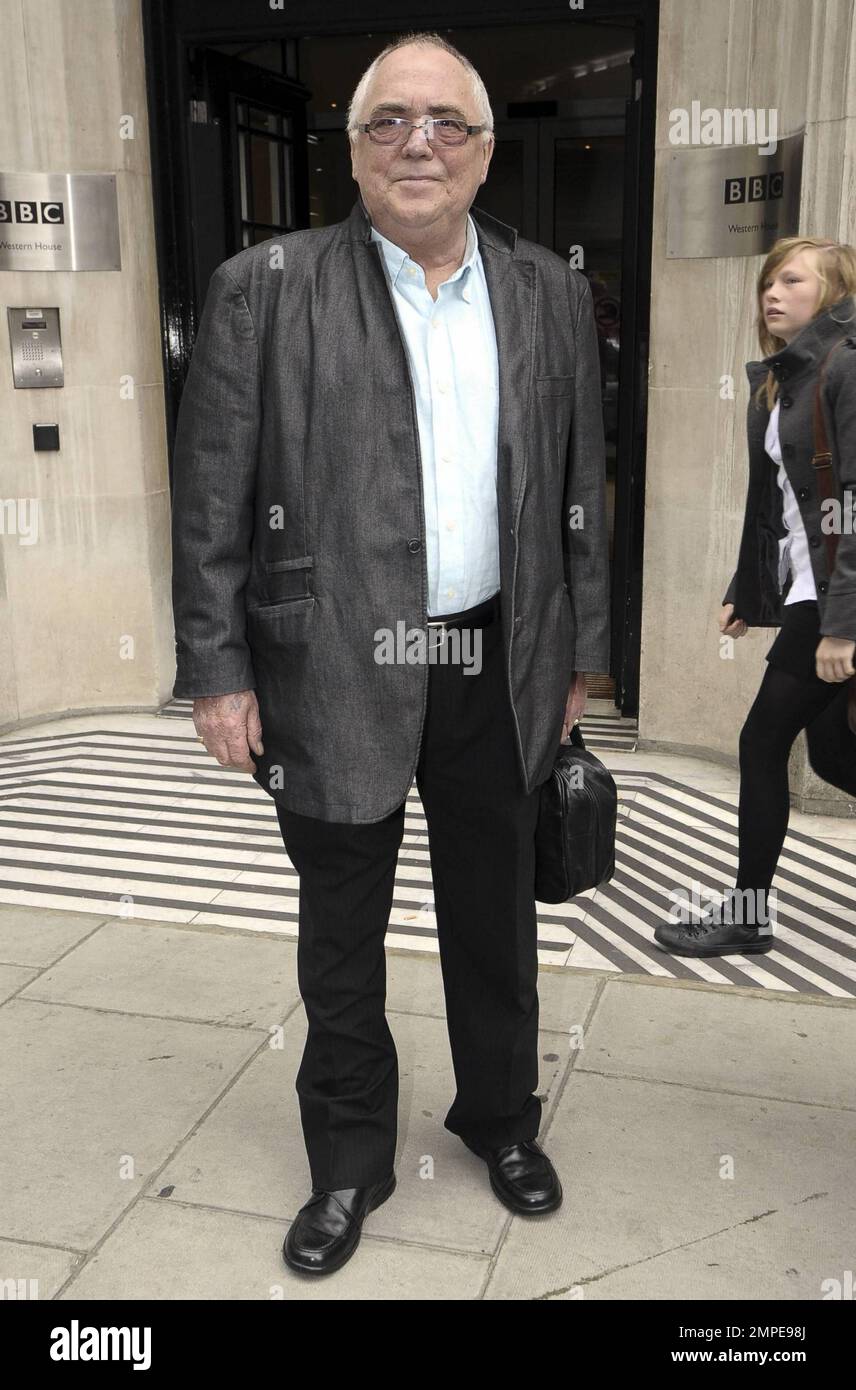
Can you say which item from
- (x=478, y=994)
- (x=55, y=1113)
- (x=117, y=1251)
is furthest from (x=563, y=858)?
(x=55, y=1113)

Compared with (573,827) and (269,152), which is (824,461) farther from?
(269,152)

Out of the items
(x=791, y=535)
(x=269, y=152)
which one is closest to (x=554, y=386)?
(x=791, y=535)

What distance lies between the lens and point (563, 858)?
2729mm

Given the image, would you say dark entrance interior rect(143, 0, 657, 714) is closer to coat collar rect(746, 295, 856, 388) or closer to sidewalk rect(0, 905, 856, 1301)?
coat collar rect(746, 295, 856, 388)

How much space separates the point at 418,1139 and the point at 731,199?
12.9ft

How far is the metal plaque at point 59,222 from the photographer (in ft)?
19.9

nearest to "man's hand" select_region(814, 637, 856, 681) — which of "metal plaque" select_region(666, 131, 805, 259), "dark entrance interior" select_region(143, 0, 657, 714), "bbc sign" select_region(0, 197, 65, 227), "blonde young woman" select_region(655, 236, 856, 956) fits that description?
"blonde young woman" select_region(655, 236, 856, 956)

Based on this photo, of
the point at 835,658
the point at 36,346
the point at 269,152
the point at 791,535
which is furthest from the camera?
the point at 269,152

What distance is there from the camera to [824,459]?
3.49m

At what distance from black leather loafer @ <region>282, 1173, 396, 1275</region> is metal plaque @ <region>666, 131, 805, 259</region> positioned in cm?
386

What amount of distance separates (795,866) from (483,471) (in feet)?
9.00

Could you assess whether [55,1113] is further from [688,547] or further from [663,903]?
[688,547]

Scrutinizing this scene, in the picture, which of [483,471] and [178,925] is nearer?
[483,471]

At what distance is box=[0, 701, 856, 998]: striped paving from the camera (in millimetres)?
4109
